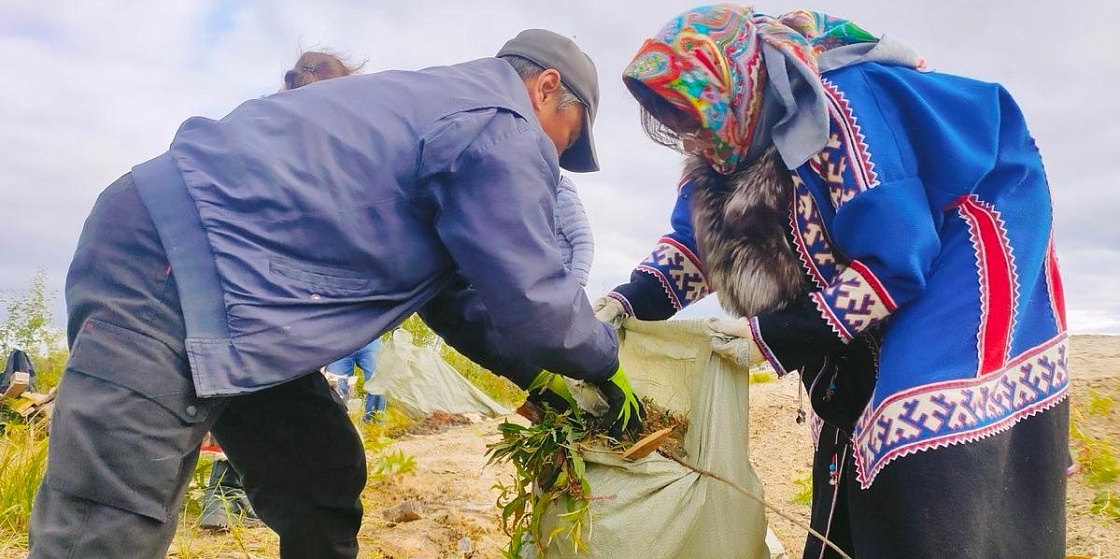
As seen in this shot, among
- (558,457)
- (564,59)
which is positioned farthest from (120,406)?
(564,59)

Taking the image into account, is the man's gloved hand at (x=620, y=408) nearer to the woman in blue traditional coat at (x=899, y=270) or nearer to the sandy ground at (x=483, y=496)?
the woman in blue traditional coat at (x=899, y=270)

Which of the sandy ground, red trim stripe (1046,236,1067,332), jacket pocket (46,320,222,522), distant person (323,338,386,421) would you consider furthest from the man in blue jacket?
distant person (323,338,386,421)

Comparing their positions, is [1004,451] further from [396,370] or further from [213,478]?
[396,370]

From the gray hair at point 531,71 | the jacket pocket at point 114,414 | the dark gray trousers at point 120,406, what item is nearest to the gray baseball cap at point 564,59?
the gray hair at point 531,71

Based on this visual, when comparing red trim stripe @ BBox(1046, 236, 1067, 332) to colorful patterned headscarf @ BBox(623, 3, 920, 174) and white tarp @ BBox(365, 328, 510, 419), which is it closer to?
colorful patterned headscarf @ BBox(623, 3, 920, 174)

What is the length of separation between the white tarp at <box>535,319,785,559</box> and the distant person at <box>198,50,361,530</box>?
1.54 m

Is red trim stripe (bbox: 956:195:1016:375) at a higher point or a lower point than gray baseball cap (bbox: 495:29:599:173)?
lower

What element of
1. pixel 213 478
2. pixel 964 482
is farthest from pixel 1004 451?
pixel 213 478

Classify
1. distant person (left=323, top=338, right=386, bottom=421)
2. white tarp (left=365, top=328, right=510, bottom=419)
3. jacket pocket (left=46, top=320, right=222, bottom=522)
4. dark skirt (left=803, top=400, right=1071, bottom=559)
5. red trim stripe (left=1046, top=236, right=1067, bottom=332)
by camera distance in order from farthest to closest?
white tarp (left=365, top=328, right=510, bottom=419) < distant person (left=323, top=338, right=386, bottom=421) < red trim stripe (left=1046, top=236, right=1067, bottom=332) < dark skirt (left=803, top=400, right=1071, bottom=559) < jacket pocket (left=46, top=320, right=222, bottom=522)

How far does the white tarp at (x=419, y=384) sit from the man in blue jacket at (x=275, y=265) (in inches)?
166

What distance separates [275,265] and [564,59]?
0.90 m

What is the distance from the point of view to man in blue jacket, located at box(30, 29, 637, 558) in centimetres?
138

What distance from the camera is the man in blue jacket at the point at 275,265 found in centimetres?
138

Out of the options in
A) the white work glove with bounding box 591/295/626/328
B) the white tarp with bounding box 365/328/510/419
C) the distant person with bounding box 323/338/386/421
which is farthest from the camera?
the white tarp with bounding box 365/328/510/419
